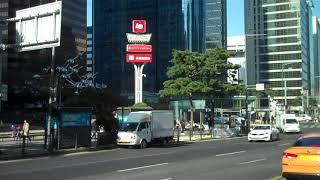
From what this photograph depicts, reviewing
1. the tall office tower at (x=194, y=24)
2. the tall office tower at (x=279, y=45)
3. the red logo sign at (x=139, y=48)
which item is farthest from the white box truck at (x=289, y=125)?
the tall office tower at (x=279, y=45)

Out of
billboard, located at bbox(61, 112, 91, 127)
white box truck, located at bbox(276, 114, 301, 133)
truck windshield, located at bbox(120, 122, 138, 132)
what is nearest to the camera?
billboard, located at bbox(61, 112, 91, 127)

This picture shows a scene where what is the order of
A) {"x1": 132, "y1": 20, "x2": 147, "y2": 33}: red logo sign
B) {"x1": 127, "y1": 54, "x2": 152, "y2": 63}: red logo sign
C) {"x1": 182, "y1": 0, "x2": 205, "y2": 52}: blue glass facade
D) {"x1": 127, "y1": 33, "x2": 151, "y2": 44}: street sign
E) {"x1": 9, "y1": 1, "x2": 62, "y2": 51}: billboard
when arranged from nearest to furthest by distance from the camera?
{"x1": 9, "y1": 1, "x2": 62, "y2": 51}: billboard, {"x1": 127, "y1": 54, "x2": 152, "y2": 63}: red logo sign, {"x1": 127, "y1": 33, "x2": 151, "y2": 44}: street sign, {"x1": 132, "y1": 20, "x2": 147, "y2": 33}: red logo sign, {"x1": 182, "y1": 0, "x2": 205, "y2": 52}: blue glass facade

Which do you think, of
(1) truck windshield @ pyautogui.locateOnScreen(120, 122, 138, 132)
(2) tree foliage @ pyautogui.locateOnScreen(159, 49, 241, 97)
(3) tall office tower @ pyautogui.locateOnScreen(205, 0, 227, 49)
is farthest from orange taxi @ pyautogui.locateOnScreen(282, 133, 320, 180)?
(3) tall office tower @ pyautogui.locateOnScreen(205, 0, 227, 49)

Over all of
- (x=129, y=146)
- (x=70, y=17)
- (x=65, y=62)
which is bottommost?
(x=129, y=146)

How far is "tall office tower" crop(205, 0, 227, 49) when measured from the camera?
10900 centimetres

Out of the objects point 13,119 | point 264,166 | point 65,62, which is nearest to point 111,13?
point 65,62

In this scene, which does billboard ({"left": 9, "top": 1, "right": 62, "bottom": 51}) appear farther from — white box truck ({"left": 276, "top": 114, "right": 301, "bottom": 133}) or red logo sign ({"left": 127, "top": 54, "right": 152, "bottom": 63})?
white box truck ({"left": 276, "top": 114, "right": 301, "bottom": 133})

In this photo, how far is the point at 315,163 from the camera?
14352mm

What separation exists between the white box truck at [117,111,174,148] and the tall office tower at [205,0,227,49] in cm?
6721

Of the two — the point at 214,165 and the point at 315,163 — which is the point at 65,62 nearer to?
the point at 214,165

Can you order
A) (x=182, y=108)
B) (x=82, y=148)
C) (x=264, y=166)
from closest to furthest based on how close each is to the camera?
(x=264, y=166), (x=82, y=148), (x=182, y=108)

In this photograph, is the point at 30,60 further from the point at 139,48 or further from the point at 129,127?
the point at 129,127

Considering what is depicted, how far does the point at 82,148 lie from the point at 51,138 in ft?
9.84

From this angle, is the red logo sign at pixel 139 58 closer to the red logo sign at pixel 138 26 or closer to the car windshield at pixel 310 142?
the red logo sign at pixel 138 26
